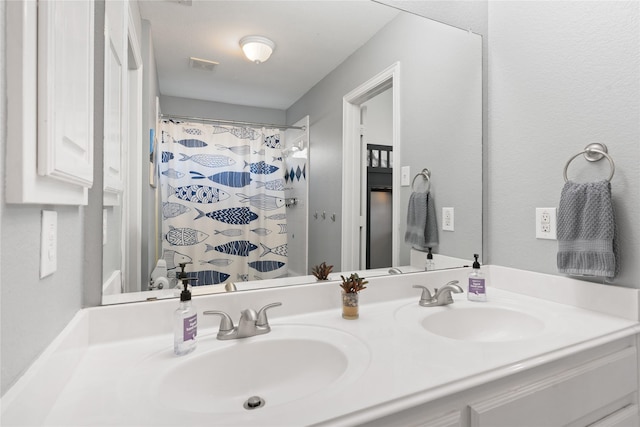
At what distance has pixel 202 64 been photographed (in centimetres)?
113

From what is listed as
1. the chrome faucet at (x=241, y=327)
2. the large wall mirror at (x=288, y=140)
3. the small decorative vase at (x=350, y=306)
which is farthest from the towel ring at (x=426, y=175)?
the chrome faucet at (x=241, y=327)

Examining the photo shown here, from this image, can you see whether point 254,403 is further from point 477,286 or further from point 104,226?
point 477,286

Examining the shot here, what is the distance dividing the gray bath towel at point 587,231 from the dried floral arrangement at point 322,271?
85cm

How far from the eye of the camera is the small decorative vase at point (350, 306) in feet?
3.56

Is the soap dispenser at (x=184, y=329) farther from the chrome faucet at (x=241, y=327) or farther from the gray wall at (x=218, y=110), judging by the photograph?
the gray wall at (x=218, y=110)

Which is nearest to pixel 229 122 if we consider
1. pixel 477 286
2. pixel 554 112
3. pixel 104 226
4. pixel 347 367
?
pixel 104 226

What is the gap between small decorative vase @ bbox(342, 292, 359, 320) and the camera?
1084 mm

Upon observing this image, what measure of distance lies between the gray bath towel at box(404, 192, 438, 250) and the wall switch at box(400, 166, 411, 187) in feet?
0.20

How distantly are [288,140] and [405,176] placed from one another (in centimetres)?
56

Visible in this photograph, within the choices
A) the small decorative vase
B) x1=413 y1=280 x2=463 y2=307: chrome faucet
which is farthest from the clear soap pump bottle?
x1=413 y1=280 x2=463 y2=307: chrome faucet

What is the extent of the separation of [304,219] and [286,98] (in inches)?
18.7

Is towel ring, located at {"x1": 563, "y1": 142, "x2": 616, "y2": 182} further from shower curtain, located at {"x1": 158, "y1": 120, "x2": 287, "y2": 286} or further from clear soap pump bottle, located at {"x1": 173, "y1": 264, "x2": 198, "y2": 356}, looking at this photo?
clear soap pump bottle, located at {"x1": 173, "y1": 264, "x2": 198, "y2": 356}

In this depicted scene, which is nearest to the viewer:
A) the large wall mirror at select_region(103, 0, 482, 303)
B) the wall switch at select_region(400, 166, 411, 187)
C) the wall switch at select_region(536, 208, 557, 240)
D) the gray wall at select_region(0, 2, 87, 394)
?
the gray wall at select_region(0, 2, 87, 394)

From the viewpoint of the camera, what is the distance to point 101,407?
24.0 inches
